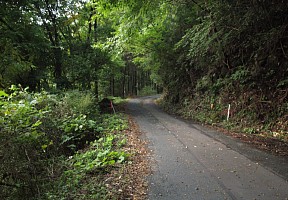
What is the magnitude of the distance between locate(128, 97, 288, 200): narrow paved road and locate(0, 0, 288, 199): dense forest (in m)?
1.52

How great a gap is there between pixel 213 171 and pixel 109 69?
18590mm

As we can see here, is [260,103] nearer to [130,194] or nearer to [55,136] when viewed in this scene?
[130,194]

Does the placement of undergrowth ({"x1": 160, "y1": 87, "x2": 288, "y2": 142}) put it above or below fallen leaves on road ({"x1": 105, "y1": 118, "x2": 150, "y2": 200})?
above

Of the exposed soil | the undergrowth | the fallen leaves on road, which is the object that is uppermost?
the undergrowth

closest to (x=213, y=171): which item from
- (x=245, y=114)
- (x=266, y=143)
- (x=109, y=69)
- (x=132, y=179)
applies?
(x=132, y=179)

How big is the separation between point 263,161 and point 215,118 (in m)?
6.28

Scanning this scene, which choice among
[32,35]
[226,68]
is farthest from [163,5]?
[32,35]

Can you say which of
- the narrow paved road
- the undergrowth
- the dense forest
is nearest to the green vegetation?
the dense forest

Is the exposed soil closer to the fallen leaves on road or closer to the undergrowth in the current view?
the undergrowth

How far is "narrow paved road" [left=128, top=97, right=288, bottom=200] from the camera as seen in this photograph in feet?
14.4

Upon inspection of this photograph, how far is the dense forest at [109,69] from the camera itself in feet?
15.5

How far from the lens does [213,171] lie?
5.48 m

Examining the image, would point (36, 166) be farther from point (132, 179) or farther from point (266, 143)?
point (266, 143)

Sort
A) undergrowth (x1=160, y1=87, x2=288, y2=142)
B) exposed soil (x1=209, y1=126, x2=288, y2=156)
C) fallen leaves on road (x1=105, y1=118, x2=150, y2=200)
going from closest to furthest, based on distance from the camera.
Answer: fallen leaves on road (x1=105, y1=118, x2=150, y2=200)
exposed soil (x1=209, y1=126, x2=288, y2=156)
undergrowth (x1=160, y1=87, x2=288, y2=142)
